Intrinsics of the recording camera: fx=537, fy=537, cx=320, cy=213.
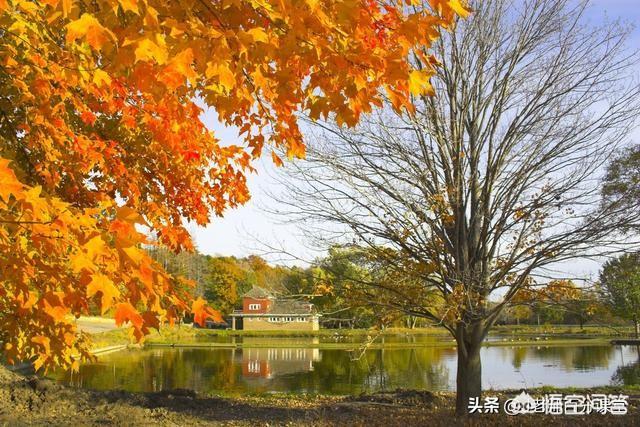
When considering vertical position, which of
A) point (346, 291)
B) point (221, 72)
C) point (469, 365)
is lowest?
point (469, 365)

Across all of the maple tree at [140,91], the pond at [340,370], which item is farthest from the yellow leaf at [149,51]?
the pond at [340,370]

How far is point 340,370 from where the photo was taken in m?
22.7

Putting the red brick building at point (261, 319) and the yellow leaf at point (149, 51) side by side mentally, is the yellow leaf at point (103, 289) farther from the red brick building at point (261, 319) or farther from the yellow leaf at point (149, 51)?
the red brick building at point (261, 319)

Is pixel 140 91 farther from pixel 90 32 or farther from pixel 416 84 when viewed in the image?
pixel 416 84

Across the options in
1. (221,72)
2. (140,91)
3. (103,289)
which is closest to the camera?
(103,289)

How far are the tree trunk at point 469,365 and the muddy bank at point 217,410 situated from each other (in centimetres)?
46

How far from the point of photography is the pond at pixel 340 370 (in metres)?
17.7

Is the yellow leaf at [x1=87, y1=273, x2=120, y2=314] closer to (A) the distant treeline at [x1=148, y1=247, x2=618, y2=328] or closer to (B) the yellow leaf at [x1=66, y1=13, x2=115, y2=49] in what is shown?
(B) the yellow leaf at [x1=66, y1=13, x2=115, y2=49]

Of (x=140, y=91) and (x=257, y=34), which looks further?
(x=140, y=91)

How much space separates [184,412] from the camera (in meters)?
9.09

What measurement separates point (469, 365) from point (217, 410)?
4.43 m

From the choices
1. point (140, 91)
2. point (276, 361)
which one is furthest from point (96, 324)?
point (140, 91)

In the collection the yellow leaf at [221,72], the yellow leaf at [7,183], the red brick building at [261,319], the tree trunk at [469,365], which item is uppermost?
the yellow leaf at [221,72]

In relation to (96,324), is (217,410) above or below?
above
